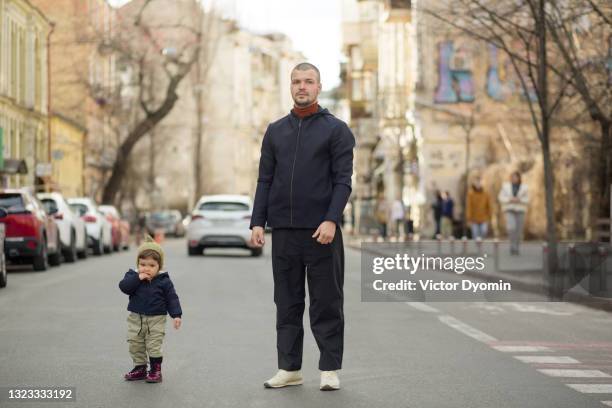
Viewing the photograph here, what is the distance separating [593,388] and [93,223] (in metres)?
29.8

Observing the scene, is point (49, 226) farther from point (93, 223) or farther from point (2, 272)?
point (93, 223)

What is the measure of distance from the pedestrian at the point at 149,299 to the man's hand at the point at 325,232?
1.01 meters

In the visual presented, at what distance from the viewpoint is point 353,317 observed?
1520cm

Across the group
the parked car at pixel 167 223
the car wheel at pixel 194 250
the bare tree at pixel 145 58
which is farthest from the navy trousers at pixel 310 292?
the parked car at pixel 167 223

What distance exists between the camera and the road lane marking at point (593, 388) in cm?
896

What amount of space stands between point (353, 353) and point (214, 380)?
6.88 feet

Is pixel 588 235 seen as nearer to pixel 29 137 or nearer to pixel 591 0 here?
pixel 591 0

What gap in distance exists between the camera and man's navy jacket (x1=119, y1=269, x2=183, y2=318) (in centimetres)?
892

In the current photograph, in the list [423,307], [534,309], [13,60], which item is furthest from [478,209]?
[13,60]

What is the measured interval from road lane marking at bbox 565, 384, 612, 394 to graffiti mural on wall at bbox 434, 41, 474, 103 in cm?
4827

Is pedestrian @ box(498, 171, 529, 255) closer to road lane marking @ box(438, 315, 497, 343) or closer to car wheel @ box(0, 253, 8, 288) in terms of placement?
car wheel @ box(0, 253, 8, 288)

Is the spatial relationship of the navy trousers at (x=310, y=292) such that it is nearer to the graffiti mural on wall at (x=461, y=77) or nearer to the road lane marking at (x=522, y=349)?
the road lane marking at (x=522, y=349)

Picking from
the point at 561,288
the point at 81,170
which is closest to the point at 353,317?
the point at 561,288

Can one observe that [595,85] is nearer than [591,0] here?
No
